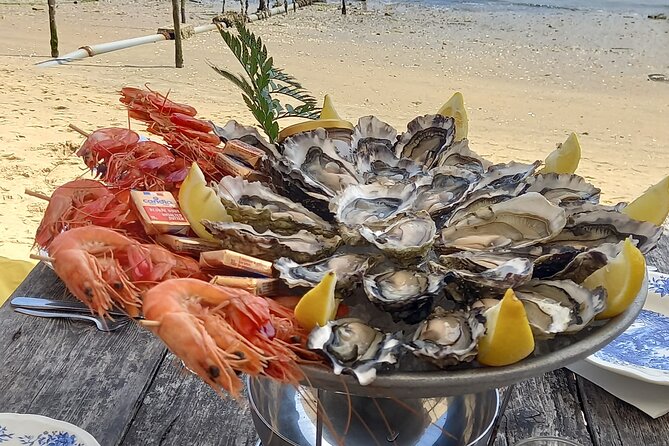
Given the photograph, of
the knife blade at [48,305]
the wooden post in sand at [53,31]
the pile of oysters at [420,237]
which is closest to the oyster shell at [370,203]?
the pile of oysters at [420,237]

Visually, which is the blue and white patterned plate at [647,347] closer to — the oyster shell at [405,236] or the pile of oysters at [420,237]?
the pile of oysters at [420,237]

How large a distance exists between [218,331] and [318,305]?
99 millimetres

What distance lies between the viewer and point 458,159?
1.01 metres

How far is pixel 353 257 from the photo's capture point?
775 mm

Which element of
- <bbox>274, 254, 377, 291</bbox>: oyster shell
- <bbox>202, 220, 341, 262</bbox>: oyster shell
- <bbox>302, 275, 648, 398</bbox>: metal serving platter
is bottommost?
<bbox>302, 275, 648, 398</bbox>: metal serving platter

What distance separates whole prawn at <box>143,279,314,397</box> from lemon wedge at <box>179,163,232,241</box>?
0.14 metres

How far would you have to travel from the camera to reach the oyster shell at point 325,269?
72cm

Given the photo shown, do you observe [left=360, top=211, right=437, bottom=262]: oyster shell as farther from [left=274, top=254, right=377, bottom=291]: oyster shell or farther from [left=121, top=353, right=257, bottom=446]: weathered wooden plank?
[left=121, top=353, right=257, bottom=446]: weathered wooden plank

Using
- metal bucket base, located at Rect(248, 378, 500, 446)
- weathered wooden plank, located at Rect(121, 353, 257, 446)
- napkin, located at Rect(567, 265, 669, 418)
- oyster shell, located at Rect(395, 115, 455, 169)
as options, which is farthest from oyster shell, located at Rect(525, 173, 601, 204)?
weathered wooden plank, located at Rect(121, 353, 257, 446)

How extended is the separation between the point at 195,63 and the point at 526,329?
7.03 meters

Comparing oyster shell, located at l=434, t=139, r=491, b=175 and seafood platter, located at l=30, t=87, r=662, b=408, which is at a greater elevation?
oyster shell, located at l=434, t=139, r=491, b=175

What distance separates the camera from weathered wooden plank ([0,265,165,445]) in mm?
1106

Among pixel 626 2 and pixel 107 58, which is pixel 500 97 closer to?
pixel 107 58

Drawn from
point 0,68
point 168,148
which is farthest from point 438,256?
point 0,68
